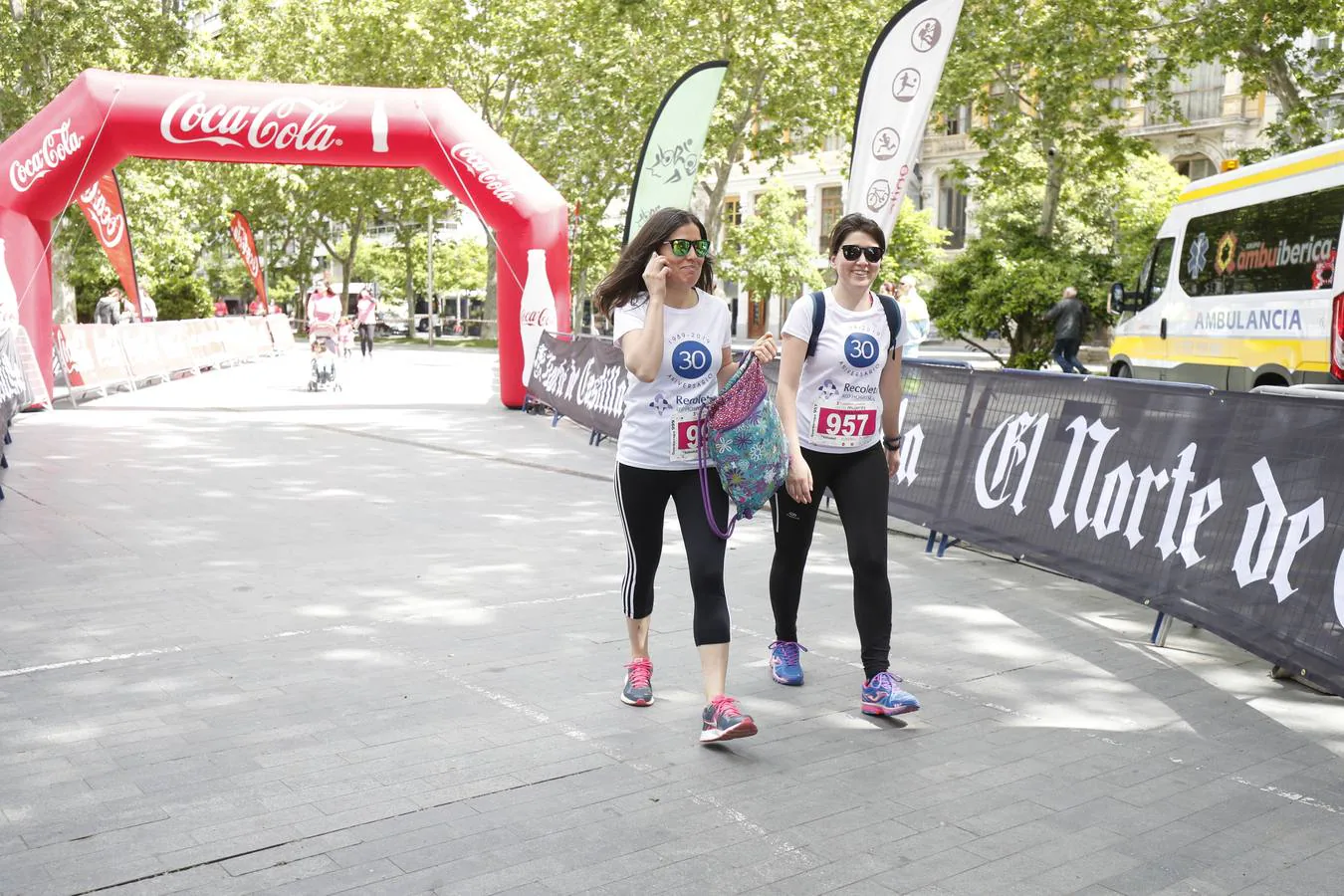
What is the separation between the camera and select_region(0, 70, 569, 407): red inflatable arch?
16.6 metres

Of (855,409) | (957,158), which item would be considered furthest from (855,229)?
(957,158)

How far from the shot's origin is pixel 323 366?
22.7m

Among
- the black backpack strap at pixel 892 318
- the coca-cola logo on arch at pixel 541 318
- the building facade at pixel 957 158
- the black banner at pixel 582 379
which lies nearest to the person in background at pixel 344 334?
the coca-cola logo on arch at pixel 541 318

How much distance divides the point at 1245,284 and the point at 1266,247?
0.60 m

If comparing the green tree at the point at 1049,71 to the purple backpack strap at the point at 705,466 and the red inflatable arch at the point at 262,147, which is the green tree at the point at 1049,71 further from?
the purple backpack strap at the point at 705,466

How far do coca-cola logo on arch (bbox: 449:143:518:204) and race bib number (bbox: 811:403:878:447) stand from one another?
45.0ft

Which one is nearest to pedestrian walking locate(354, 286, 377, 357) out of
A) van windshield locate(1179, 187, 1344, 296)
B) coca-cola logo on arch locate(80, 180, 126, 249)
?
coca-cola logo on arch locate(80, 180, 126, 249)

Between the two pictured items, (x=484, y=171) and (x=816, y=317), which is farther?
(x=484, y=171)

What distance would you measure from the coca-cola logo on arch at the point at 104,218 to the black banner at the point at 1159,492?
17195 millimetres

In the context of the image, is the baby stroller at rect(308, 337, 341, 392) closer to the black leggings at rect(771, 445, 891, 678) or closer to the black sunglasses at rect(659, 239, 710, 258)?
the black leggings at rect(771, 445, 891, 678)

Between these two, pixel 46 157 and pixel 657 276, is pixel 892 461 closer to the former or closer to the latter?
pixel 657 276

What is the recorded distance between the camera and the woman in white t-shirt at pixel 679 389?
15.4 ft

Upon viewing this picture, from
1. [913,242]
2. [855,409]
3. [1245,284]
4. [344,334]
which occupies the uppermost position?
[913,242]

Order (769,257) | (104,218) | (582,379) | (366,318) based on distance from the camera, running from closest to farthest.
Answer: (582,379), (104,218), (366,318), (769,257)
